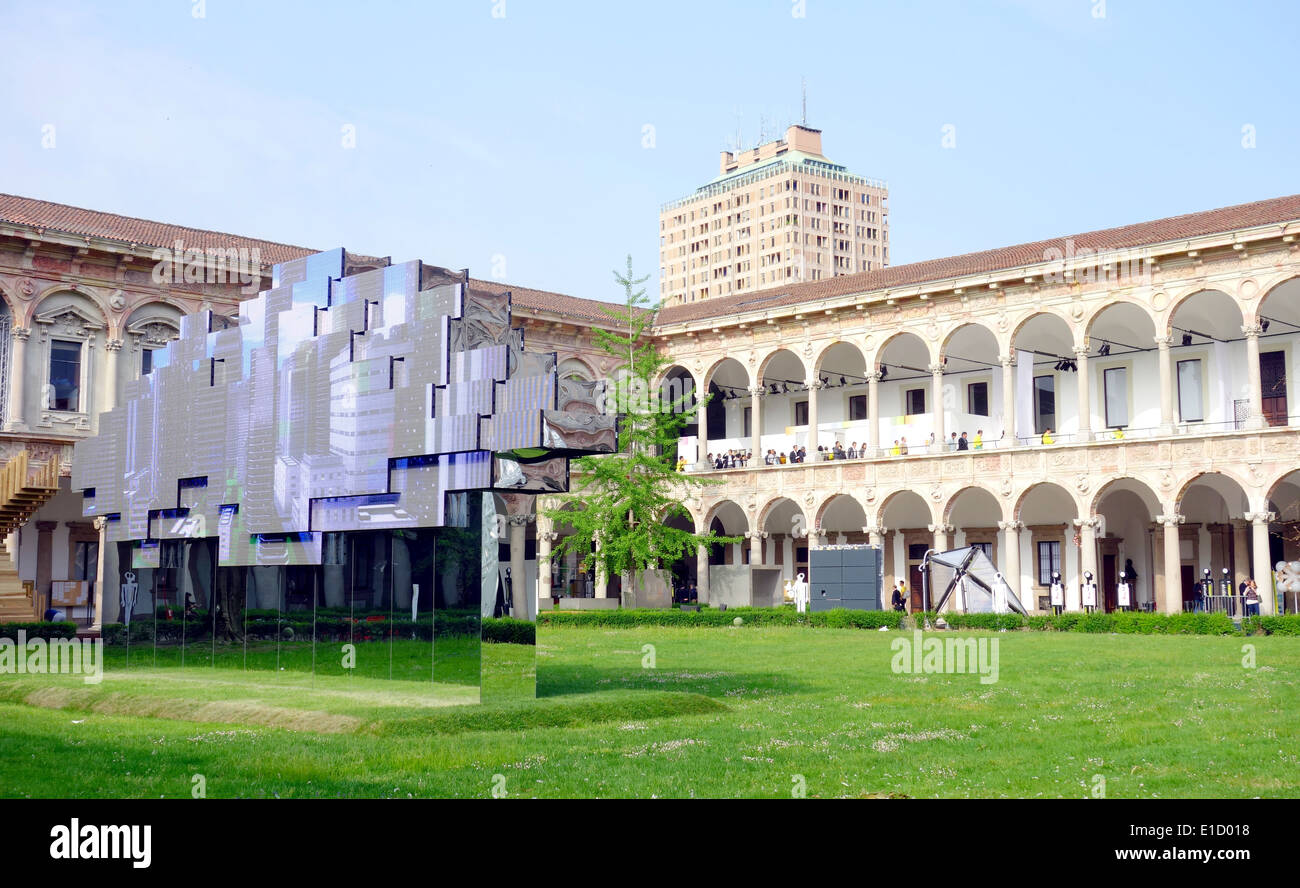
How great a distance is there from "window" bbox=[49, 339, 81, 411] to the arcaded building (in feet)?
0.20

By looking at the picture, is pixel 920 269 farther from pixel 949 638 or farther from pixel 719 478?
pixel 949 638

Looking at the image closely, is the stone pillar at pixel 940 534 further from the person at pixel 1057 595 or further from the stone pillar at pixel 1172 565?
the stone pillar at pixel 1172 565

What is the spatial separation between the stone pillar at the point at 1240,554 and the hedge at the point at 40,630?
3010cm

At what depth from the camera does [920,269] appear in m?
42.1

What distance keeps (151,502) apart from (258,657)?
3.28 metres

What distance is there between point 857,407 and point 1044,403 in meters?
6.63

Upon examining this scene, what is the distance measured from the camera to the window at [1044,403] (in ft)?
137

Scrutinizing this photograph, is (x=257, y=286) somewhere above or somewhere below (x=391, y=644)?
above

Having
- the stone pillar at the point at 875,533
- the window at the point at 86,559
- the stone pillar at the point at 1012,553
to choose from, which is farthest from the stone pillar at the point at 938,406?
the window at the point at 86,559

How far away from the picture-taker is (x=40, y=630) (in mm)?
26547

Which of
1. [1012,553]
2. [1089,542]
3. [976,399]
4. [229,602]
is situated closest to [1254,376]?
[1089,542]

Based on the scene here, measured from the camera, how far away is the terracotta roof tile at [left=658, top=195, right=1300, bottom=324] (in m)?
34.6

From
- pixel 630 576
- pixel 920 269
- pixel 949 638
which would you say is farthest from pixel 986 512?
pixel 949 638

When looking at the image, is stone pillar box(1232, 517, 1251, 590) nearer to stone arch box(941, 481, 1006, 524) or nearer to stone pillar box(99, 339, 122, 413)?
stone arch box(941, 481, 1006, 524)
